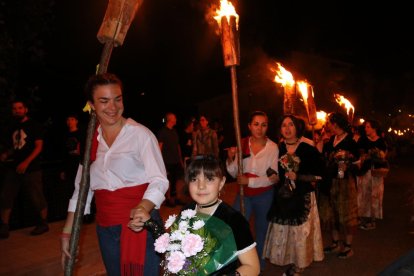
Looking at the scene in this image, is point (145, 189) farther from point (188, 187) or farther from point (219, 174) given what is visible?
point (219, 174)

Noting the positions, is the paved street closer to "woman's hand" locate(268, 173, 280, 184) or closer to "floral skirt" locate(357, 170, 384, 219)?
"floral skirt" locate(357, 170, 384, 219)

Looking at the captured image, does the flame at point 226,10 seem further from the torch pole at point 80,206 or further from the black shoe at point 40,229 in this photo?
the black shoe at point 40,229

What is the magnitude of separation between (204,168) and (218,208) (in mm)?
276

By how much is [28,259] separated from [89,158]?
3.62 metres

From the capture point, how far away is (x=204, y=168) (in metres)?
2.77

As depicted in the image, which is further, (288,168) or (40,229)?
(40,229)

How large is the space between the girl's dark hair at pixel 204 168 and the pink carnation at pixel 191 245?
0.63 meters

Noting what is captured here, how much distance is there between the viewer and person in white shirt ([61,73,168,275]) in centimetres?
298

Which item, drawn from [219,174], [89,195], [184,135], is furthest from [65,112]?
[219,174]

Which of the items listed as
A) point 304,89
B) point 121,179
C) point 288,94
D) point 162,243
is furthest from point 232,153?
point 162,243

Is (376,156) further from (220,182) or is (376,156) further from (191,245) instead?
(191,245)

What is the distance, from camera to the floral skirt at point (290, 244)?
18.1ft

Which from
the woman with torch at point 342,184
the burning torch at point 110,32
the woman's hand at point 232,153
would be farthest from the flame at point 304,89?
the burning torch at point 110,32

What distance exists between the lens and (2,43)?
323 inches
